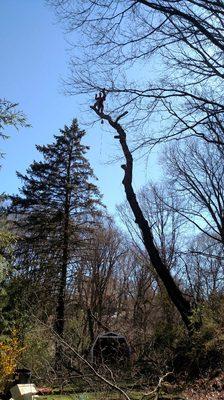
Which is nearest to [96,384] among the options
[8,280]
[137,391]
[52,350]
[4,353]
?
[137,391]

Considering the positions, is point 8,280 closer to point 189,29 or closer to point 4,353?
point 4,353

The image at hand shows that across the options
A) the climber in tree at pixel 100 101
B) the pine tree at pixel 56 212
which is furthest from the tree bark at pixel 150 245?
the pine tree at pixel 56 212

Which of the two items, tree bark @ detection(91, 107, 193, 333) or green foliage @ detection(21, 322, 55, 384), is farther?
tree bark @ detection(91, 107, 193, 333)

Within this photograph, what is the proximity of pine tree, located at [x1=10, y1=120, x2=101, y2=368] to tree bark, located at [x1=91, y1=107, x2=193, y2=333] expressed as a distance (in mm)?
12475

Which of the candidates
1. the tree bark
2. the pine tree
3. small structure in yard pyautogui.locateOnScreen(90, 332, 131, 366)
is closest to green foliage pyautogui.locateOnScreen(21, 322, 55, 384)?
small structure in yard pyautogui.locateOnScreen(90, 332, 131, 366)

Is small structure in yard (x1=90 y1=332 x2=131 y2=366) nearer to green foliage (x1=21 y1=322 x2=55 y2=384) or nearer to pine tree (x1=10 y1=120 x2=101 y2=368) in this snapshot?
green foliage (x1=21 y1=322 x2=55 y2=384)

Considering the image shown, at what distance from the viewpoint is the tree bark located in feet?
43.5

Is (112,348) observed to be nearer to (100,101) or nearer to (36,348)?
(36,348)

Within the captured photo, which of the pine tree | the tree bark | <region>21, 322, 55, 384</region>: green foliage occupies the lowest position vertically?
<region>21, 322, 55, 384</region>: green foliage

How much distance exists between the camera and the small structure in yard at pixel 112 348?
13071 millimetres

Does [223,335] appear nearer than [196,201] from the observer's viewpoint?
Yes

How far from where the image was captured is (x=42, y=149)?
2823cm

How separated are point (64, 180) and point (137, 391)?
18.9m

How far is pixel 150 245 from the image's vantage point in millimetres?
13672
